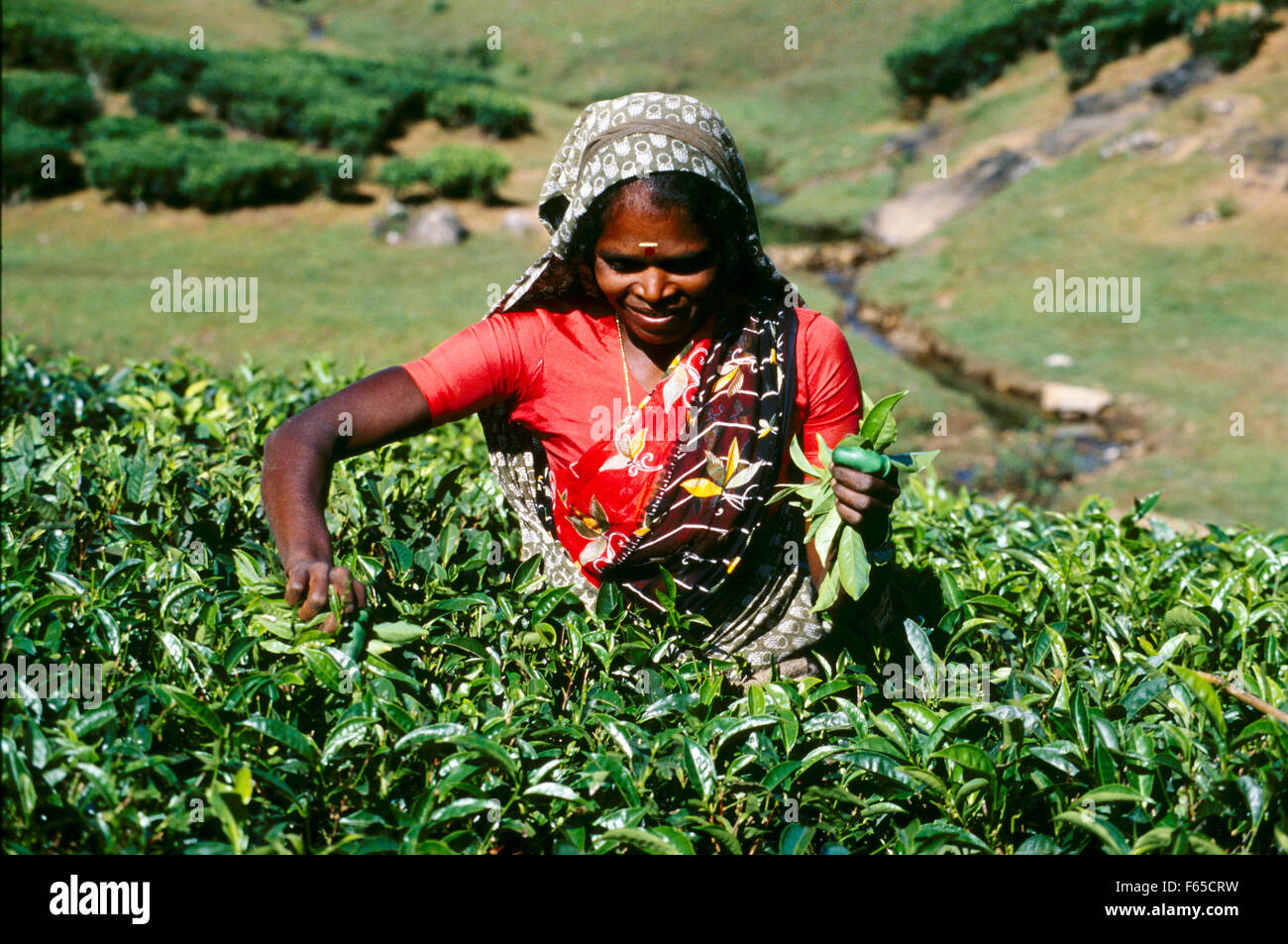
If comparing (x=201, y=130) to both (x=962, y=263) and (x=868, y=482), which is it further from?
(x=868, y=482)

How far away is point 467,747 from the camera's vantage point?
171 centimetres

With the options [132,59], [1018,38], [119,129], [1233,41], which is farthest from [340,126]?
[1233,41]

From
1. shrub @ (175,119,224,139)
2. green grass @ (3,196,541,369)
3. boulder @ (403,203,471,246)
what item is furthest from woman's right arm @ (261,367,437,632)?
shrub @ (175,119,224,139)

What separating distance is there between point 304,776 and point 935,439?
704 centimetres

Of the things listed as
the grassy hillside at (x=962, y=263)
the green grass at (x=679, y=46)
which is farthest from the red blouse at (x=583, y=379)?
the green grass at (x=679, y=46)

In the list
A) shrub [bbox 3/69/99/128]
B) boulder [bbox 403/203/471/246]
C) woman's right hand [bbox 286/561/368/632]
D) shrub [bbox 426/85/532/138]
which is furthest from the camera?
shrub [bbox 426/85/532/138]

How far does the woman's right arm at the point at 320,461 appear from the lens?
1873 mm

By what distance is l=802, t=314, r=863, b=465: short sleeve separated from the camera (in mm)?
2447

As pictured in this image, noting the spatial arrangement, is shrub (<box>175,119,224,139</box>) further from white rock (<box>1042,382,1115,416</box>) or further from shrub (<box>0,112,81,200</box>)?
white rock (<box>1042,382,1115,416</box>)

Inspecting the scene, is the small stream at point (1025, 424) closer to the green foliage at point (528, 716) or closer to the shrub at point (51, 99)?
the green foliage at point (528, 716)

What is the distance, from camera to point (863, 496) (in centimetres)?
202

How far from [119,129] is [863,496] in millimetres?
18227
